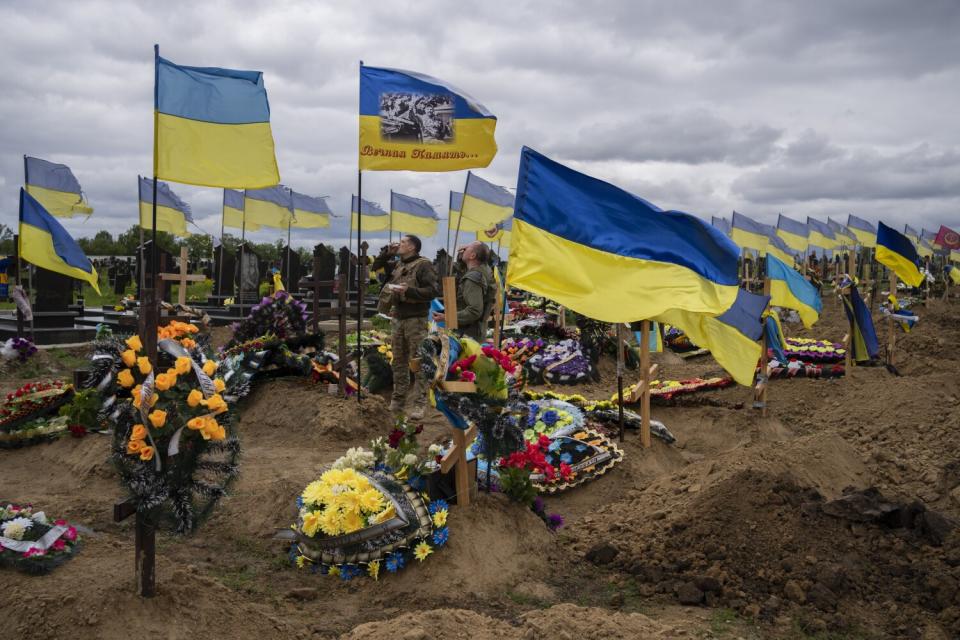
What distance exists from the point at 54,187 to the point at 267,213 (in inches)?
330

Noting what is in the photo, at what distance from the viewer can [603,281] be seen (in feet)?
20.5

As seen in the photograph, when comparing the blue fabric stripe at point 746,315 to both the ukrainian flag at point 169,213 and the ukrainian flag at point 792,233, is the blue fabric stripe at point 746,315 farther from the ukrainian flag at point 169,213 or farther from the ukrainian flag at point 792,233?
the ukrainian flag at point 792,233

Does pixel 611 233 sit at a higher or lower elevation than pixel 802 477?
higher

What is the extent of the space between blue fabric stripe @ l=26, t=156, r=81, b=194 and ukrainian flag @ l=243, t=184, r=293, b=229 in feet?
21.4

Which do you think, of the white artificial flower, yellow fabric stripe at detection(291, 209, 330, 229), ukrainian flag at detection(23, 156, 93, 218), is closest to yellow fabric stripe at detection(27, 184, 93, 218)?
ukrainian flag at detection(23, 156, 93, 218)

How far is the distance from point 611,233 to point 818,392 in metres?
7.98

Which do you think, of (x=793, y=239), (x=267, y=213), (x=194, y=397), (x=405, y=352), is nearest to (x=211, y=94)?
(x=405, y=352)

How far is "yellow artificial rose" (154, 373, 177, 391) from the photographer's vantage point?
3701 millimetres

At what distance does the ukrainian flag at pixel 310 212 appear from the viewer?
29.5 metres

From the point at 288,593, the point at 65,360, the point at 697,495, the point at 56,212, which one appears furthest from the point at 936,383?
the point at 56,212

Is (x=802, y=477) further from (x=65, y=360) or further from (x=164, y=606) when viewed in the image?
(x=65, y=360)

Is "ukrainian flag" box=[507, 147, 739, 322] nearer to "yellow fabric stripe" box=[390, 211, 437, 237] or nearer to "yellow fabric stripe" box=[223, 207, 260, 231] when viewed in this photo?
"yellow fabric stripe" box=[223, 207, 260, 231]

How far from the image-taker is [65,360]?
14453 millimetres

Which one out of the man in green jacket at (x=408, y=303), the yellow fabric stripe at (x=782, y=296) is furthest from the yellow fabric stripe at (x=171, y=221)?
the yellow fabric stripe at (x=782, y=296)
